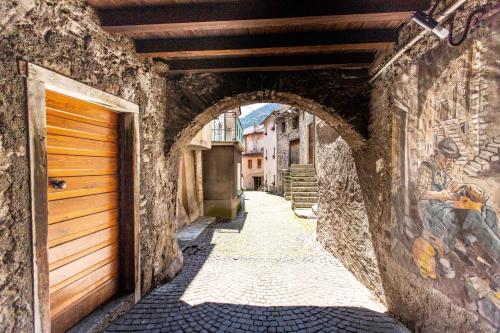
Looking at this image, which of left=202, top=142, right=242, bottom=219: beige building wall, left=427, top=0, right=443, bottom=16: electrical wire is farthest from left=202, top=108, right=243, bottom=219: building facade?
left=427, top=0, right=443, bottom=16: electrical wire

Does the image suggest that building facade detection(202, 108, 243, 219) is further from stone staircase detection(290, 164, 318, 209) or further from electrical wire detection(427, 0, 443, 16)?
electrical wire detection(427, 0, 443, 16)

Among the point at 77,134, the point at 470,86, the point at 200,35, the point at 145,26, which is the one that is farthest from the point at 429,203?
the point at 77,134

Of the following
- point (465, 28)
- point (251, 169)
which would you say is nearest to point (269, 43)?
point (465, 28)

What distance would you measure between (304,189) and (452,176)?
8943 mm

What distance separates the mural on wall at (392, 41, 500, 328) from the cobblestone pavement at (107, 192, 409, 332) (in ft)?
3.68

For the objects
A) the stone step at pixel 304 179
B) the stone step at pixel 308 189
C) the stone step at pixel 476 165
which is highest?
the stone step at pixel 476 165

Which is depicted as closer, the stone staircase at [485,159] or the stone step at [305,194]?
the stone staircase at [485,159]

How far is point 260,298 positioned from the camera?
3334 mm

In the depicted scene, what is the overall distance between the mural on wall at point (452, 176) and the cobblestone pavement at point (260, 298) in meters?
1.12

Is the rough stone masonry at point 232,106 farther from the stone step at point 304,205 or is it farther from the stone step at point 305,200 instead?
the stone step at point 305,200

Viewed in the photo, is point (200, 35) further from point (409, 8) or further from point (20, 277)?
point (20, 277)

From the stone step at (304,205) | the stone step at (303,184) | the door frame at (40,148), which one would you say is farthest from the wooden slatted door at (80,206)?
the stone step at (303,184)

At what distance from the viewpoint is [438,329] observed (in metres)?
2.12

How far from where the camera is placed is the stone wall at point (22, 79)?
63.7 inches
